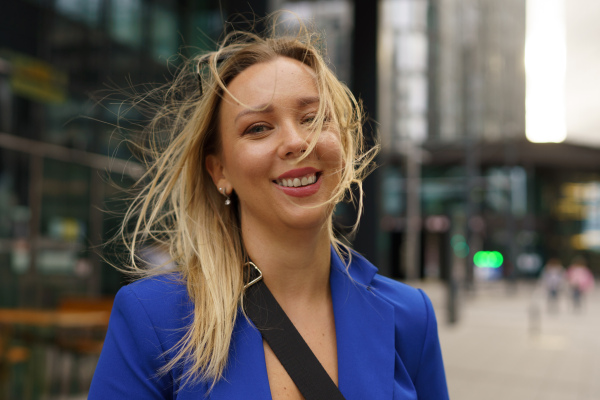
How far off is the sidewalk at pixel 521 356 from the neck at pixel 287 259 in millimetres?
7142

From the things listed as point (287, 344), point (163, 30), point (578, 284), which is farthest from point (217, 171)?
point (578, 284)

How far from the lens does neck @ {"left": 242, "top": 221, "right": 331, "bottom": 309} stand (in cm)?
180

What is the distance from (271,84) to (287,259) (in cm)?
54

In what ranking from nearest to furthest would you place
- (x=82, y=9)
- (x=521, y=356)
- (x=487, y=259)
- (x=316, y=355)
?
(x=316, y=355)
(x=82, y=9)
(x=521, y=356)
(x=487, y=259)

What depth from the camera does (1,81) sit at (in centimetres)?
645

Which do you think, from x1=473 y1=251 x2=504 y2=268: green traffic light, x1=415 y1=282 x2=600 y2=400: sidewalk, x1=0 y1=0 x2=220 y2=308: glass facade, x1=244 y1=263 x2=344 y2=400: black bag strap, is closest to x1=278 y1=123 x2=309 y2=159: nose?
x1=244 y1=263 x2=344 y2=400: black bag strap

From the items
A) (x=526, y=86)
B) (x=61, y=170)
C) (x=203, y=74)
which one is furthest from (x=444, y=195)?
(x=203, y=74)

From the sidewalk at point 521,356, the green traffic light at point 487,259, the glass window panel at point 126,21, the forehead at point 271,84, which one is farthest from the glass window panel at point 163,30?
the green traffic light at point 487,259

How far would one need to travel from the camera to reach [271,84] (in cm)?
172

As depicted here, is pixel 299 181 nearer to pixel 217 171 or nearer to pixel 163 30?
pixel 217 171

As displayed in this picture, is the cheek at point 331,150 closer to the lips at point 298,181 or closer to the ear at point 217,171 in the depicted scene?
the lips at point 298,181

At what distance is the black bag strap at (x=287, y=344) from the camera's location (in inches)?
62.8

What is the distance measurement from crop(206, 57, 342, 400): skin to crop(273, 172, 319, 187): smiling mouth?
0.01 m

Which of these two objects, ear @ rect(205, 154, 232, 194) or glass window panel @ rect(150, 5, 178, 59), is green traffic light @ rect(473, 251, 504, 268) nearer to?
glass window panel @ rect(150, 5, 178, 59)
